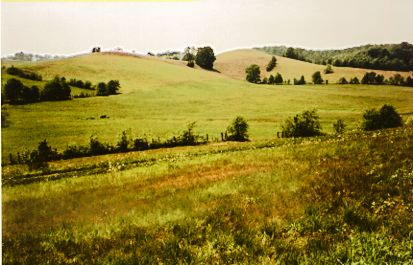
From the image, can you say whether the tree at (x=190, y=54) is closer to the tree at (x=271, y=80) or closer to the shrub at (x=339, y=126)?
the tree at (x=271, y=80)

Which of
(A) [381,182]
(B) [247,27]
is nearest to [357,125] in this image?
(B) [247,27]

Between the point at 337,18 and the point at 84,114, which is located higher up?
the point at 337,18

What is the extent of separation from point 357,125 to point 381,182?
6428 millimetres

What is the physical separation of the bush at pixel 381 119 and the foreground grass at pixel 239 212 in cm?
114

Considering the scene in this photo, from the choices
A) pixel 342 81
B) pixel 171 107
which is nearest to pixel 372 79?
pixel 342 81

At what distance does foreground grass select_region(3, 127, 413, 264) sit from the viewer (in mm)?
5879

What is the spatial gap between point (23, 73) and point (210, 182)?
9.01 metres

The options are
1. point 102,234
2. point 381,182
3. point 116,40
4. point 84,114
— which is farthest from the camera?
point 84,114

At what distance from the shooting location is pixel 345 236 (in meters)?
6.20

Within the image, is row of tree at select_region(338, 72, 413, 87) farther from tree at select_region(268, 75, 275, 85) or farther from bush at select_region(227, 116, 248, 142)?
bush at select_region(227, 116, 248, 142)

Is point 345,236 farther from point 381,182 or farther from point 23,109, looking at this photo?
point 23,109

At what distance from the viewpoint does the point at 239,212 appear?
7.59m

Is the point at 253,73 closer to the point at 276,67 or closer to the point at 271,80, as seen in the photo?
the point at 271,80

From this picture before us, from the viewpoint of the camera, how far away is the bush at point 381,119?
1384 centimetres
